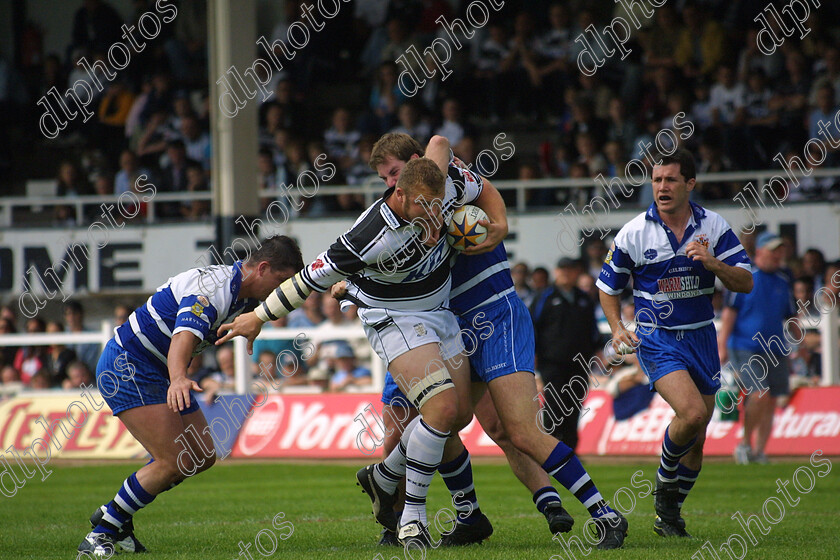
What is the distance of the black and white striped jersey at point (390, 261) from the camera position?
636 centimetres

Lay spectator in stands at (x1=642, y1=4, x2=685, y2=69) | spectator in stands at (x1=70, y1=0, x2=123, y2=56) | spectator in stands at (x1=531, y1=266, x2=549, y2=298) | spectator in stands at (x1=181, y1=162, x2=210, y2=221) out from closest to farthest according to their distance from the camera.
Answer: spectator in stands at (x1=531, y1=266, x2=549, y2=298) → spectator in stands at (x1=642, y1=4, x2=685, y2=69) → spectator in stands at (x1=181, y1=162, x2=210, y2=221) → spectator in stands at (x1=70, y1=0, x2=123, y2=56)

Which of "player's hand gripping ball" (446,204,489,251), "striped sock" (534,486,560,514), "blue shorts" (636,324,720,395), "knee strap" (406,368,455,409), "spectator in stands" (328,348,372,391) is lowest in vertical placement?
"spectator in stands" (328,348,372,391)

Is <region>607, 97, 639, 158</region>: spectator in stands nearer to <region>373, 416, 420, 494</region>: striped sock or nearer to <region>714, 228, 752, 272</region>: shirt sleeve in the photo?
<region>714, 228, 752, 272</region>: shirt sleeve

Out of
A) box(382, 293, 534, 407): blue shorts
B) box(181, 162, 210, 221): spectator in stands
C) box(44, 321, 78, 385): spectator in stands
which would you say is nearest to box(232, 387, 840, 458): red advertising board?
box(44, 321, 78, 385): spectator in stands

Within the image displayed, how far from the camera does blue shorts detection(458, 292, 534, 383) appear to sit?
6.71 m

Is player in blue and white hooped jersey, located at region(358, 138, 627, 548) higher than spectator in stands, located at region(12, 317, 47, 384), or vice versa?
player in blue and white hooped jersey, located at region(358, 138, 627, 548)

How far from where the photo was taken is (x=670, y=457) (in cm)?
719

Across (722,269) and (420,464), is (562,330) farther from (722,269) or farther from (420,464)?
(420,464)

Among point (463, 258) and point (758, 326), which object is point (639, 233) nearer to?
point (463, 258)

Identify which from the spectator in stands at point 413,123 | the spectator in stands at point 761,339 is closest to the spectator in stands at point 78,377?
the spectator in stands at point 413,123

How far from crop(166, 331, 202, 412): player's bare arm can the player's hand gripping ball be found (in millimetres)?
1644

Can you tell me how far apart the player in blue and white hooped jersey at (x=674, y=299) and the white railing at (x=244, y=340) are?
25.5ft

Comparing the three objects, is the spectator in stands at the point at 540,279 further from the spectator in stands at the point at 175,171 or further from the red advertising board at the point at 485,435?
the spectator in stands at the point at 175,171

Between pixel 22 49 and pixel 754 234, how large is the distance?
58.0 ft
